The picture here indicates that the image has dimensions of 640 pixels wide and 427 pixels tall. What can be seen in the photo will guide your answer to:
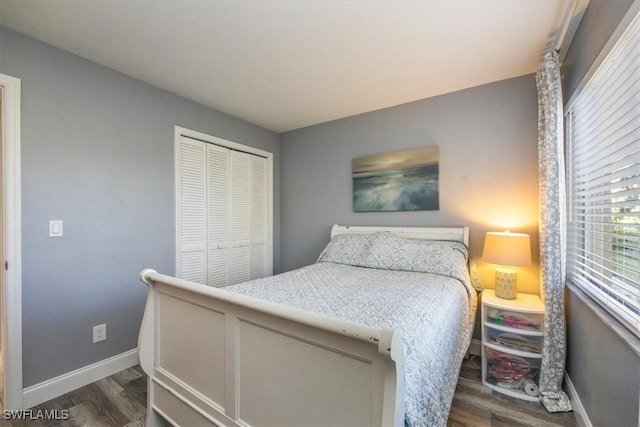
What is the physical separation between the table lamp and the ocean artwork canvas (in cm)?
71

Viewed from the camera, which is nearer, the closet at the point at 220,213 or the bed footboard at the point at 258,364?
the bed footboard at the point at 258,364

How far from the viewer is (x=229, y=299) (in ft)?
3.94

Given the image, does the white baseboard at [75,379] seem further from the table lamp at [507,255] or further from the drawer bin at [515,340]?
the table lamp at [507,255]

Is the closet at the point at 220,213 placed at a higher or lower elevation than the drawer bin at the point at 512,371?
higher

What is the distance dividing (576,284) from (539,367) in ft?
2.03

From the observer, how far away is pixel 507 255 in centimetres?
202

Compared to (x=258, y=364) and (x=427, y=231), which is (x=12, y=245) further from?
(x=427, y=231)

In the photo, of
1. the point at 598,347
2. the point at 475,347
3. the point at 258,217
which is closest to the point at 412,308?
the point at 598,347

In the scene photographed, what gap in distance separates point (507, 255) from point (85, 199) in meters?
3.10

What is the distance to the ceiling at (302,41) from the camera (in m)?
1.57

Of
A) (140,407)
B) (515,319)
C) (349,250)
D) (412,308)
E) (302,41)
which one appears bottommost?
(140,407)

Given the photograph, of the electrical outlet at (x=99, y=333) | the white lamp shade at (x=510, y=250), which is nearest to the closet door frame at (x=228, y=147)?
the electrical outlet at (x=99, y=333)

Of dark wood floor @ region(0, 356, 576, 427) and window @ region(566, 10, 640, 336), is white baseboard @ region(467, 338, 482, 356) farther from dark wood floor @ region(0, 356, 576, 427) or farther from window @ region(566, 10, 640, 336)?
window @ region(566, 10, 640, 336)

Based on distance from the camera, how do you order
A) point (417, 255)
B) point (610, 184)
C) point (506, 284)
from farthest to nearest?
point (417, 255) → point (506, 284) → point (610, 184)
